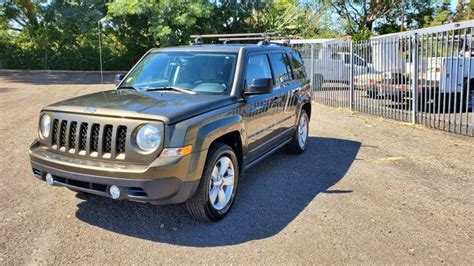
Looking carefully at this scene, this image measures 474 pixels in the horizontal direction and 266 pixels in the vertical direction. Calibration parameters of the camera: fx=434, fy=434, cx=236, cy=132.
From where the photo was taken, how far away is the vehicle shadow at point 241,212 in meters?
4.22

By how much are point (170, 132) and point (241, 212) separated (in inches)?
56.3

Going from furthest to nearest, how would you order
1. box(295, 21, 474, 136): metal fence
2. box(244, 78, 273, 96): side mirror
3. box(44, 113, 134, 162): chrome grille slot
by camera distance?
box(295, 21, 474, 136): metal fence < box(244, 78, 273, 96): side mirror < box(44, 113, 134, 162): chrome grille slot

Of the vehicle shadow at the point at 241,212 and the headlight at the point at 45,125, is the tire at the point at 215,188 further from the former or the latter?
the headlight at the point at 45,125

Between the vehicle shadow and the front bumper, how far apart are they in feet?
1.54

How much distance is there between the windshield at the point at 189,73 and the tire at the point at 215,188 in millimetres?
804

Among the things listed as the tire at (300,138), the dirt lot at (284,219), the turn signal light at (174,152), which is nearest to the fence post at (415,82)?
the dirt lot at (284,219)

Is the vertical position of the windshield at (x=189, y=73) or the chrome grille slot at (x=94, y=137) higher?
the windshield at (x=189, y=73)

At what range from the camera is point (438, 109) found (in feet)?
31.2

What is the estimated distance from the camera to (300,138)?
7.33 meters

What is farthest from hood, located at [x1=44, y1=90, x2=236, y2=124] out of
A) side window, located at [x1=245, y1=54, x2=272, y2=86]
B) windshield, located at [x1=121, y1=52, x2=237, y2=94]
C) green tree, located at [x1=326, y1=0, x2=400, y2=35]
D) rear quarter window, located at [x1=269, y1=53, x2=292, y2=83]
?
green tree, located at [x1=326, y1=0, x2=400, y2=35]

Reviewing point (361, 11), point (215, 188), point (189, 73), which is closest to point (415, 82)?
point (189, 73)

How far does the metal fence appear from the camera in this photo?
30.0 feet

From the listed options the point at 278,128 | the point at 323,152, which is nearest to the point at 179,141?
the point at 278,128

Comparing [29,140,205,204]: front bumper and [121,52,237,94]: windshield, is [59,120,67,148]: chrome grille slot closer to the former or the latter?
[29,140,205,204]: front bumper
